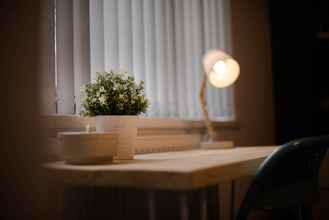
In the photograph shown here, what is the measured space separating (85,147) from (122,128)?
8.0 inches

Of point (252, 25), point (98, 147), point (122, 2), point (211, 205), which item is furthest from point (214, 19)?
point (98, 147)

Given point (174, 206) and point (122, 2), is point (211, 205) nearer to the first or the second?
point (174, 206)

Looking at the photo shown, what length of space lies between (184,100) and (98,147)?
4.17 feet

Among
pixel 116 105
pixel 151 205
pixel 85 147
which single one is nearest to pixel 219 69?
pixel 151 205

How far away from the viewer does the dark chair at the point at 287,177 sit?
48.1 inches

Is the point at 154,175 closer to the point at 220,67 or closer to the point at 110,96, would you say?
the point at 110,96

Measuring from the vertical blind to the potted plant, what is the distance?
0.32 m

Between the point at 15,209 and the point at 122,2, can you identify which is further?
the point at 122,2

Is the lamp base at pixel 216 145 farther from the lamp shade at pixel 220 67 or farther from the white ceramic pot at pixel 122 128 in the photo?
the white ceramic pot at pixel 122 128

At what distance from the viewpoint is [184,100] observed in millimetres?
2410

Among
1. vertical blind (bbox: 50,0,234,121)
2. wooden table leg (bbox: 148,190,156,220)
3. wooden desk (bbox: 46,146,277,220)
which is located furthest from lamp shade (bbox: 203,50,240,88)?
wooden desk (bbox: 46,146,277,220)

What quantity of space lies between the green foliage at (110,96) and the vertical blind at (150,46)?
0.32 metres

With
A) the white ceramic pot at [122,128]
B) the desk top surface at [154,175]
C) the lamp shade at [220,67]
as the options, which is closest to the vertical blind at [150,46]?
the lamp shade at [220,67]

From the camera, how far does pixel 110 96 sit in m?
1.37
